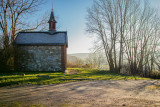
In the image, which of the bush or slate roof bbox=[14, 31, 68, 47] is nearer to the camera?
slate roof bbox=[14, 31, 68, 47]

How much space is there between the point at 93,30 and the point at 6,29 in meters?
12.2

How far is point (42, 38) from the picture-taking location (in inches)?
559

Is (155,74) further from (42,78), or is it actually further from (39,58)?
(39,58)

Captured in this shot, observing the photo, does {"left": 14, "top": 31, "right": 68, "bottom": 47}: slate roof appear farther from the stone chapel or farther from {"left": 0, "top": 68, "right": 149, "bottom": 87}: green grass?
{"left": 0, "top": 68, "right": 149, "bottom": 87}: green grass

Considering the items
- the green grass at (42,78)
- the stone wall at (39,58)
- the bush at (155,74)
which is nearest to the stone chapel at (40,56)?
the stone wall at (39,58)

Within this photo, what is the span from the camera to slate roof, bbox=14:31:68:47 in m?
13.4

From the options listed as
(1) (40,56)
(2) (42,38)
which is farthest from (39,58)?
(2) (42,38)

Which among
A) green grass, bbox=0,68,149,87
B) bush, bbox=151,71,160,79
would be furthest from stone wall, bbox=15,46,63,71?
bush, bbox=151,71,160,79

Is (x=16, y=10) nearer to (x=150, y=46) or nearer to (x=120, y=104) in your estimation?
(x=120, y=104)

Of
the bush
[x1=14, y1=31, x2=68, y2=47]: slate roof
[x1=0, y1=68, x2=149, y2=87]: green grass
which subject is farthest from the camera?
the bush

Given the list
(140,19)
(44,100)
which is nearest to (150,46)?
(140,19)

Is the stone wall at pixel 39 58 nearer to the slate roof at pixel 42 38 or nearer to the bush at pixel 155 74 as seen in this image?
the slate roof at pixel 42 38

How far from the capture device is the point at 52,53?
13.3 m

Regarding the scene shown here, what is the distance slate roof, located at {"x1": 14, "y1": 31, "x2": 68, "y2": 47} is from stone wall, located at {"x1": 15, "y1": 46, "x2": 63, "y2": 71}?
0.64 metres
